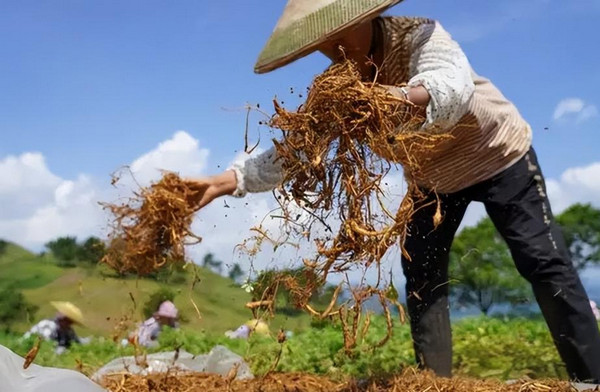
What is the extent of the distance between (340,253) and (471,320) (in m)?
3.31

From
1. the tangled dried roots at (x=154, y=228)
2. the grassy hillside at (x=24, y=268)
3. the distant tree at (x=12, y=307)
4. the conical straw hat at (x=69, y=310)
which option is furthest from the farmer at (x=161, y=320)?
the tangled dried roots at (x=154, y=228)

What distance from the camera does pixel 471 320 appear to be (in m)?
4.79

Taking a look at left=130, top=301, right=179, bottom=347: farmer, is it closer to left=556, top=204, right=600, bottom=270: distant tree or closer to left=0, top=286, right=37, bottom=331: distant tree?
left=0, top=286, right=37, bottom=331: distant tree

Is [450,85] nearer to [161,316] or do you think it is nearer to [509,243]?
[509,243]

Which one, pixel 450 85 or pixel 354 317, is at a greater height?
pixel 450 85

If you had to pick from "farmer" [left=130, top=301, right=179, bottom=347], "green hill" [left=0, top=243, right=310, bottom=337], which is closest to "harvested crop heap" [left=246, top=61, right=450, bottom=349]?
"green hill" [left=0, top=243, right=310, bottom=337]

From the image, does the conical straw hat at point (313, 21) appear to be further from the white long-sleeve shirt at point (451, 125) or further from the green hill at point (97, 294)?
the green hill at point (97, 294)

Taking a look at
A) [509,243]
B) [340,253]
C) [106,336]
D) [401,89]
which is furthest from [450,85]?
[106,336]

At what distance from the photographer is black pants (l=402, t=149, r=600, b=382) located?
2.40 metres

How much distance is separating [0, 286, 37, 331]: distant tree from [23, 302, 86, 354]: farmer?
32 centimetres

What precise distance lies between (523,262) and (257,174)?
0.91 metres

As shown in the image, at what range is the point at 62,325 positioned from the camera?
4605mm

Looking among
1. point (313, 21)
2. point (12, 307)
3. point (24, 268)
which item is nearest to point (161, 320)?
point (12, 307)

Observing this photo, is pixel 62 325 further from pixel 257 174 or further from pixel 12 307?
pixel 257 174
